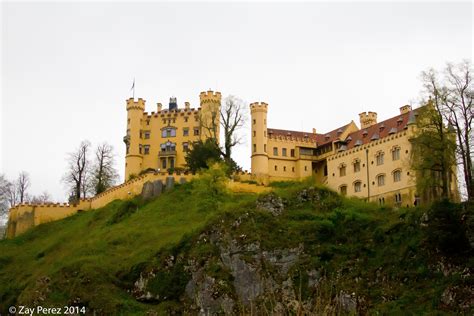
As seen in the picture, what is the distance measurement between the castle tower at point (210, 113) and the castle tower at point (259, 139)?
A: 180 inches

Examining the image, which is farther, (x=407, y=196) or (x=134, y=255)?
(x=407, y=196)

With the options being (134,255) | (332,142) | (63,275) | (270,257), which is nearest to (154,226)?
(134,255)

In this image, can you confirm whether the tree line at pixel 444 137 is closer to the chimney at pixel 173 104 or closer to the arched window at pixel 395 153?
the arched window at pixel 395 153

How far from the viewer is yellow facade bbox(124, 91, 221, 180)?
87812 mm

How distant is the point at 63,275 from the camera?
5016 cm

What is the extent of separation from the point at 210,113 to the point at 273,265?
4309 cm

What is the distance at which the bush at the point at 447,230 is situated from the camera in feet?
129

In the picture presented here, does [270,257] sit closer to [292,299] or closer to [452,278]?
[292,299]

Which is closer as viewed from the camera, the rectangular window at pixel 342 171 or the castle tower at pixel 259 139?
the rectangular window at pixel 342 171

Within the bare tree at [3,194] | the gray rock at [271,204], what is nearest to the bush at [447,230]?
the gray rock at [271,204]

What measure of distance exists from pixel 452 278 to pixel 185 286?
1799 cm

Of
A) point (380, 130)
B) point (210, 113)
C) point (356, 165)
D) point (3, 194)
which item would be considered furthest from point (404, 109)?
point (3, 194)

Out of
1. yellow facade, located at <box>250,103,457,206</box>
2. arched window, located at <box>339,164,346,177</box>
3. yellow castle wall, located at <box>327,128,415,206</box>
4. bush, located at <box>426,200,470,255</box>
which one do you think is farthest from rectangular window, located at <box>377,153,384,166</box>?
bush, located at <box>426,200,470,255</box>

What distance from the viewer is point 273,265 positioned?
46250 mm
